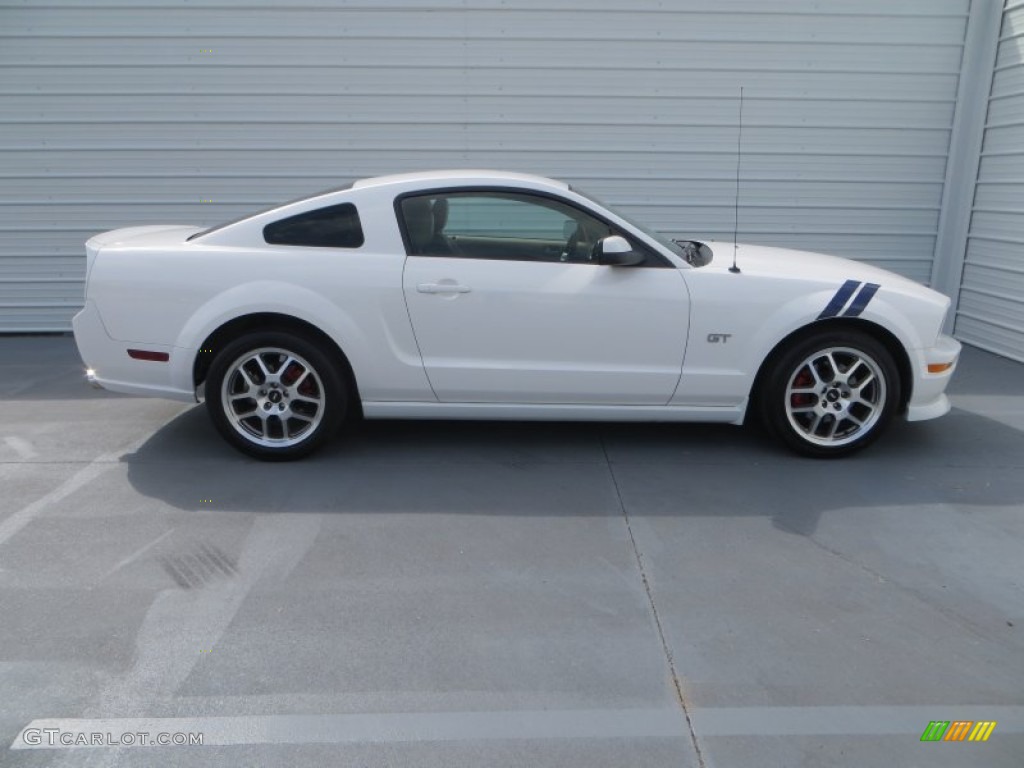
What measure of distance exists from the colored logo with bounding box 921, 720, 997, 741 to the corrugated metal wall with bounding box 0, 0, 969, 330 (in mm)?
5862

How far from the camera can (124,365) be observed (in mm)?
4754

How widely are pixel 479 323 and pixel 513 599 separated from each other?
5.53 feet

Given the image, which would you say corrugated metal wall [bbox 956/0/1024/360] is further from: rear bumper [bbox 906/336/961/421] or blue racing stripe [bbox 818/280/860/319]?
blue racing stripe [bbox 818/280/860/319]

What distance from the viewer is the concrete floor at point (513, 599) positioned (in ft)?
8.82

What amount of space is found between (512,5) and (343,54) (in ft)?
4.99

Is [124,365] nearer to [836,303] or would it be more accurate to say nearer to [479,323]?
[479,323]

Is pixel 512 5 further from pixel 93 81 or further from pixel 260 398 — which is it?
pixel 260 398

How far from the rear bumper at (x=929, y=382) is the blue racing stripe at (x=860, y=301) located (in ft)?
1.34

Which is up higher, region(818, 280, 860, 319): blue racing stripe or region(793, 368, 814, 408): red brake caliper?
region(818, 280, 860, 319): blue racing stripe

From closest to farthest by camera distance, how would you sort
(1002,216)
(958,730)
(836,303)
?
(958,730) → (836,303) → (1002,216)

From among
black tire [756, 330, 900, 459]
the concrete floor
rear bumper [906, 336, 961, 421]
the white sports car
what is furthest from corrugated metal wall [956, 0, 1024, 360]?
black tire [756, 330, 900, 459]

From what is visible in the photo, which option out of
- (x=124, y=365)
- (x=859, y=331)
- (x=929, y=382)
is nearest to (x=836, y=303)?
(x=859, y=331)

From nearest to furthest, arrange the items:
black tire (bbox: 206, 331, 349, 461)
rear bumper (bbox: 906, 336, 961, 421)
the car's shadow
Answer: the car's shadow < black tire (bbox: 206, 331, 349, 461) < rear bumper (bbox: 906, 336, 961, 421)

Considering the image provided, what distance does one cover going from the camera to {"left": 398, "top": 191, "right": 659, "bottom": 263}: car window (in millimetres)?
4715
